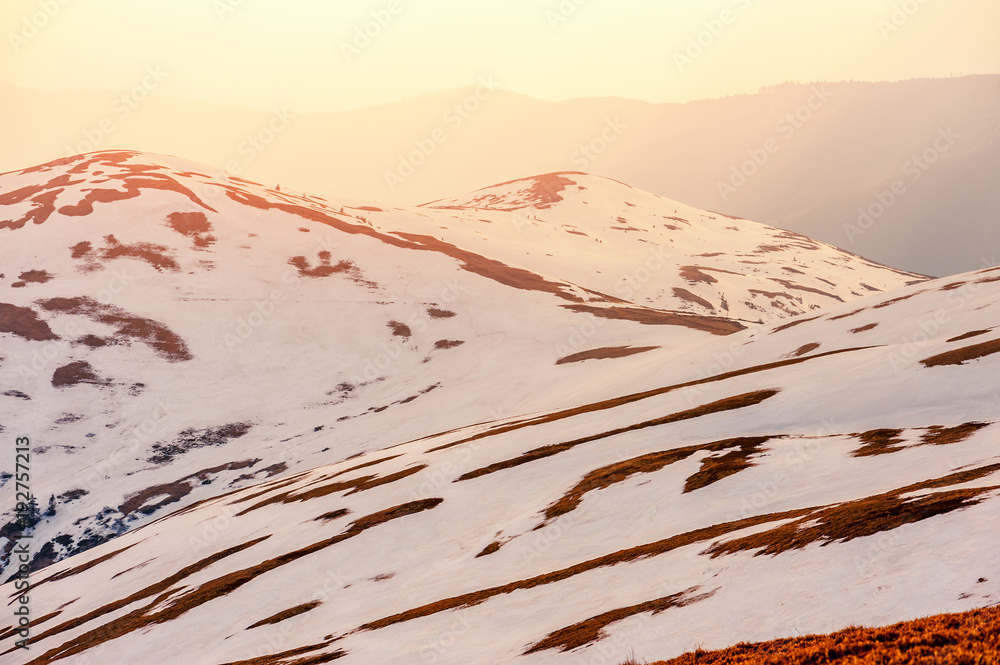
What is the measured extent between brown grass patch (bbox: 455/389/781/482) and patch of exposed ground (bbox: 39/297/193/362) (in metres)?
82.2

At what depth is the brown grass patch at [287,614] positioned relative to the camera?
116ft

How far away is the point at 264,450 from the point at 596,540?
233 ft

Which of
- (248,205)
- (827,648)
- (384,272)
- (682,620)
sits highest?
(248,205)

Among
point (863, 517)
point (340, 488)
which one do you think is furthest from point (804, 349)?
point (863, 517)

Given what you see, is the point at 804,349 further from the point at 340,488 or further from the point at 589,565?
the point at 589,565

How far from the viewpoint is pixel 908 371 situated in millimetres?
41969

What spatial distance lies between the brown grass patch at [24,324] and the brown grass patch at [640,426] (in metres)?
93.1

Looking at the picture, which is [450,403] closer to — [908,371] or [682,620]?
[908,371]

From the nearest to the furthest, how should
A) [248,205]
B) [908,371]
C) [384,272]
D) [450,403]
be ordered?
[908,371]
[450,403]
[384,272]
[248,205]

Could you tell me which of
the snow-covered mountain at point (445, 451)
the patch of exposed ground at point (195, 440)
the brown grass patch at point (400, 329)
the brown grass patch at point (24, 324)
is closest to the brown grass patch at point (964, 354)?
the snow-covered mountain at point (445, 451)

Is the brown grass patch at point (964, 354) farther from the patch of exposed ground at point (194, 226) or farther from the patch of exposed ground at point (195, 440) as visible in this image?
the patch of exposed ground at point (194, 226)

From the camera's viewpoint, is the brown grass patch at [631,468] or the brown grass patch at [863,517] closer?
the brown grass patch at [863,517]

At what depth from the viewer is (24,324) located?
11262cm

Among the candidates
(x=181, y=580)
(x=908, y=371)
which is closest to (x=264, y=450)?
(x=181, y=580)
